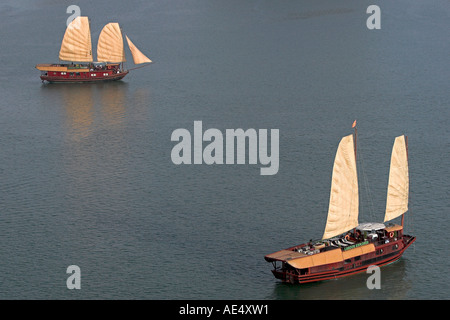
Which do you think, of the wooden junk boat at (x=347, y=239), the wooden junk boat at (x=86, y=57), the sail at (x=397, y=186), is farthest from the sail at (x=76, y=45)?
the sail at (x=397, y=186)

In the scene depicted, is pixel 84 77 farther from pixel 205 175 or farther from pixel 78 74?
pixel 205 175

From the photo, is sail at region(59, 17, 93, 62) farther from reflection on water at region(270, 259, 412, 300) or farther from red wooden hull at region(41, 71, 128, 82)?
reflection on water at region(270, 259, 412, 300)

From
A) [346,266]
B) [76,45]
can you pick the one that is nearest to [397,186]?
[346,266]

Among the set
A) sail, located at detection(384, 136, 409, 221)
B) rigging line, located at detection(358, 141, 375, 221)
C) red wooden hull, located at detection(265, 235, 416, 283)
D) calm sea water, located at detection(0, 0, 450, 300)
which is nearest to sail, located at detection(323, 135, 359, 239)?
red wooden hull, located at detection(265, 235, 416, 283)
